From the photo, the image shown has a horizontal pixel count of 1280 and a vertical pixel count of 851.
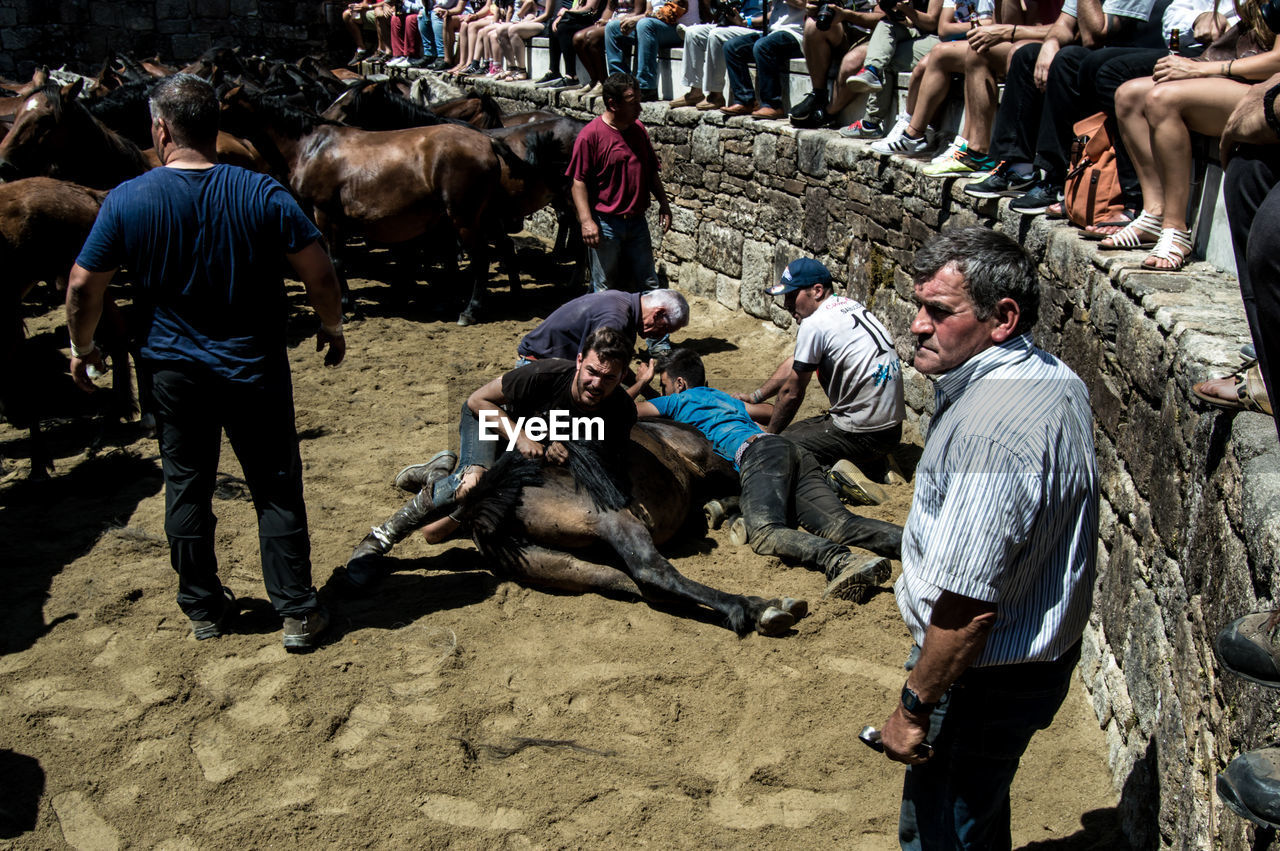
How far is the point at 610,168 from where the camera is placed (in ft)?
24.8

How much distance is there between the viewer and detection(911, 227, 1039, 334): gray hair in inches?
85.8

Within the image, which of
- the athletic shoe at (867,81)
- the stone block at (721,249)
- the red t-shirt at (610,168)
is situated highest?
the athletic shoe at (867,81)

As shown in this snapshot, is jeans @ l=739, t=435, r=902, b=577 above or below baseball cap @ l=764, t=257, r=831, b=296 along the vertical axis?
below

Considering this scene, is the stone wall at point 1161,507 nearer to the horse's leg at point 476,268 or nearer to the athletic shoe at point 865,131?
the athletic shoe at point 865,131

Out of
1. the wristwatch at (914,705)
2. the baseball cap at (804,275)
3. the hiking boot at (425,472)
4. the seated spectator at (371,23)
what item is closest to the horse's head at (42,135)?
the hiking boot at (425,472)

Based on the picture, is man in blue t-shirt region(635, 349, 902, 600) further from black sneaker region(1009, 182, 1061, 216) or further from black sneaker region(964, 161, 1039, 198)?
black sneaker region(964, 161, 1039, 198)

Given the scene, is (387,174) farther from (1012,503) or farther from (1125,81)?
(1012,503)

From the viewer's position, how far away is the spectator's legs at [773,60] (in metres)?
8.18

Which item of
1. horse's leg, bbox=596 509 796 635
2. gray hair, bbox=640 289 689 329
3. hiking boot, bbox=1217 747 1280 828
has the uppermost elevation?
hiking boot, bbox=1217 747 1280 828

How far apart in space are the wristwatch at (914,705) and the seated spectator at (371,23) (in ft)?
61.3

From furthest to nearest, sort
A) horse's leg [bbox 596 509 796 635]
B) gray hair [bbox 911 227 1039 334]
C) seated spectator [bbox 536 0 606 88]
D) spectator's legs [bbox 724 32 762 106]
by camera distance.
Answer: seated spectator [bbox 536 0 606 88]
spectator's legs [bbox 724 32 762 106]
horse's leg [bbox 596 509 796 635]
gray hair [bbox 911 227 1039 334]

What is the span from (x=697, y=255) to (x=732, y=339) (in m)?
1.49

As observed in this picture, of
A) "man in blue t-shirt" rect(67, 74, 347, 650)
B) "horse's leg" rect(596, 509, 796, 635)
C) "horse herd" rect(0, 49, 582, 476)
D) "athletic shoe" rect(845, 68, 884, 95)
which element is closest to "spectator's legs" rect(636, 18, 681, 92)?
"horse herd" rect(0, 49, 582, 476)

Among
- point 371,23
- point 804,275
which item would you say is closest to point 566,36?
point 804,275
